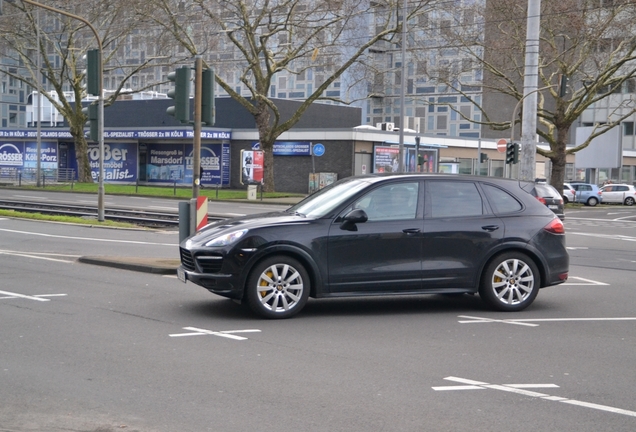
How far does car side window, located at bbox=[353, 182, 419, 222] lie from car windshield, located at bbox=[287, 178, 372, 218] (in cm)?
17

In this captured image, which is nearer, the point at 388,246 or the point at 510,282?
the point at 388,246

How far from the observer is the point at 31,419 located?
5566 mm

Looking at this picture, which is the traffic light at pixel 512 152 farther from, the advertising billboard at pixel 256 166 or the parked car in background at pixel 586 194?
the parked car in background at pixel 586 194

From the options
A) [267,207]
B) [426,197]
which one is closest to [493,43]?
[267,207]

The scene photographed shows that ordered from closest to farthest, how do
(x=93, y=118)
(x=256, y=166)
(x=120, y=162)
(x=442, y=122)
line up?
(x=93, y=118)
(x=256, y=166)
(x=120, y=162)
(x=442, y=122)

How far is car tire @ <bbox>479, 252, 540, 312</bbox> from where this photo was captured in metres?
9.82

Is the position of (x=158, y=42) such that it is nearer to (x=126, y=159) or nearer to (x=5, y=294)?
(x=126, y=159)

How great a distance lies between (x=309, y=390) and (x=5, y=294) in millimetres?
5838

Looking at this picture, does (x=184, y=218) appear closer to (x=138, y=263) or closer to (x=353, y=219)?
(x=138, y=263)

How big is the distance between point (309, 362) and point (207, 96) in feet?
21.6

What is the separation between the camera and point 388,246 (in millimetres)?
9469

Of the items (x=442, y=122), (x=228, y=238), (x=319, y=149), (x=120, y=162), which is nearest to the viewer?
(x=228, y=238)

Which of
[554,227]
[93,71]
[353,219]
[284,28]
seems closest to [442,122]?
[284,28]

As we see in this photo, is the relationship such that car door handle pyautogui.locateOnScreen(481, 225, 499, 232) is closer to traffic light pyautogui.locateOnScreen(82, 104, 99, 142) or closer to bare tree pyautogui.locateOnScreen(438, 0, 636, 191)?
traffic light pyautogui.locateOnScreen(82, 104, 99, 142)
